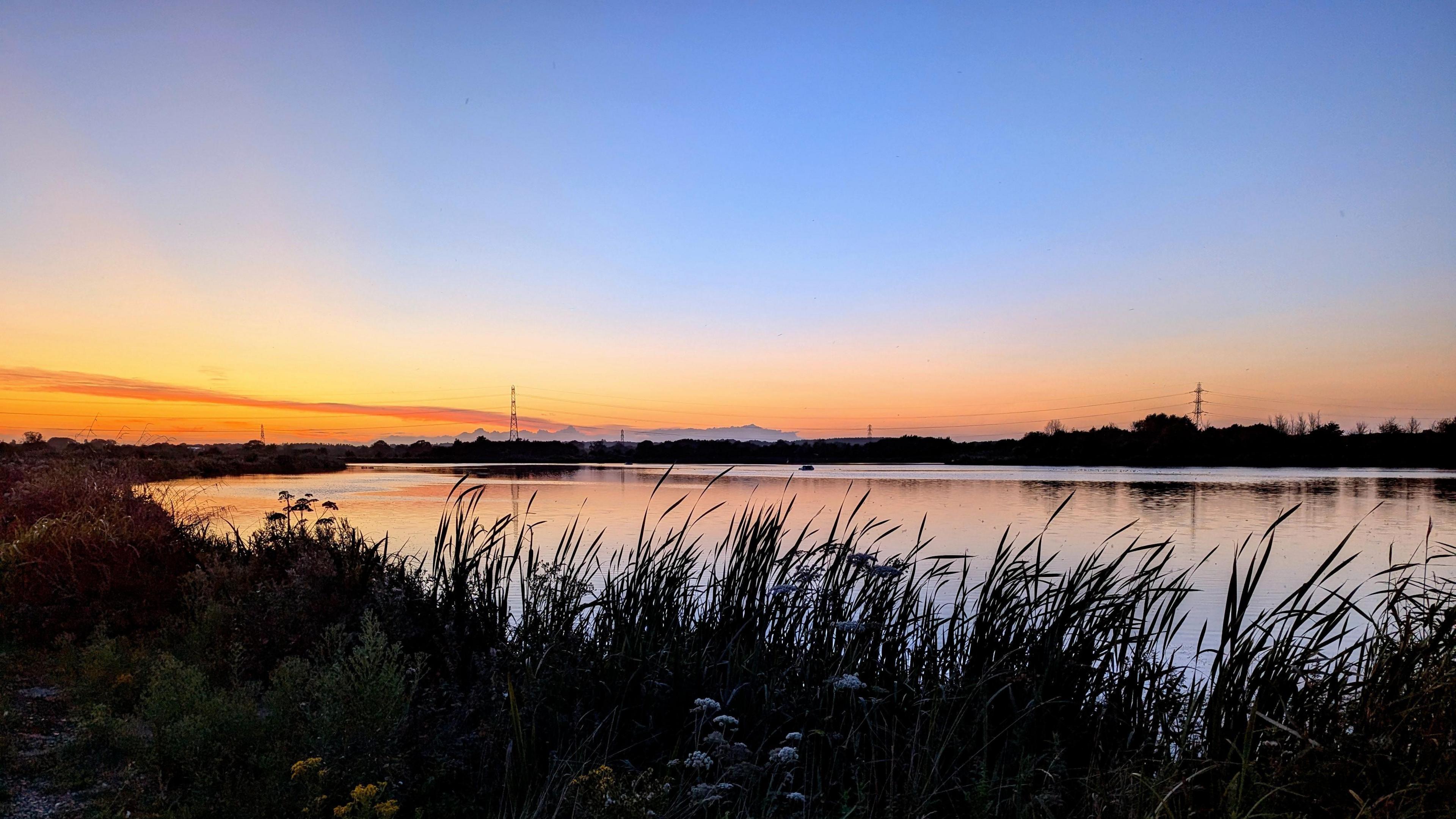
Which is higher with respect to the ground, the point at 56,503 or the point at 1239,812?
the point at 56,503

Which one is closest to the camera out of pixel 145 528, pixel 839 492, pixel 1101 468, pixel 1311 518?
pixel 145 528

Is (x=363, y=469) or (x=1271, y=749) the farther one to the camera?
(x=363, y=469)

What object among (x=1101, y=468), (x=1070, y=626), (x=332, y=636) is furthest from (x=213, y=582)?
(x=1101, y=468)

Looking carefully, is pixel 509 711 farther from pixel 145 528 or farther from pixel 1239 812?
pixel 145 528

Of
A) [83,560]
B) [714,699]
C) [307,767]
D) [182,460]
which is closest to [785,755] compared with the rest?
[714,699]

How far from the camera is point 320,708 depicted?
409 centimetres

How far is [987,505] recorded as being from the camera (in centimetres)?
2698

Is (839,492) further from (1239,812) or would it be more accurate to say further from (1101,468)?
(1101,468)

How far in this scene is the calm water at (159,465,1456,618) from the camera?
639 inches

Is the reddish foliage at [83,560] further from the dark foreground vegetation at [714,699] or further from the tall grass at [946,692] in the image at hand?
the tall grass at [946,692]

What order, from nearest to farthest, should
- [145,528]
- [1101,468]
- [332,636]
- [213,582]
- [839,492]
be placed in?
[332,636], [213,582], [145,528], [839,492], [1101,468]

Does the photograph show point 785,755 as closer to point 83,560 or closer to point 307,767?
point 307,767

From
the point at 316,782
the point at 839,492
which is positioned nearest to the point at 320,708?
the point at 316,782

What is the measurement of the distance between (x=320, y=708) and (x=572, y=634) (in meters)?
1.72
